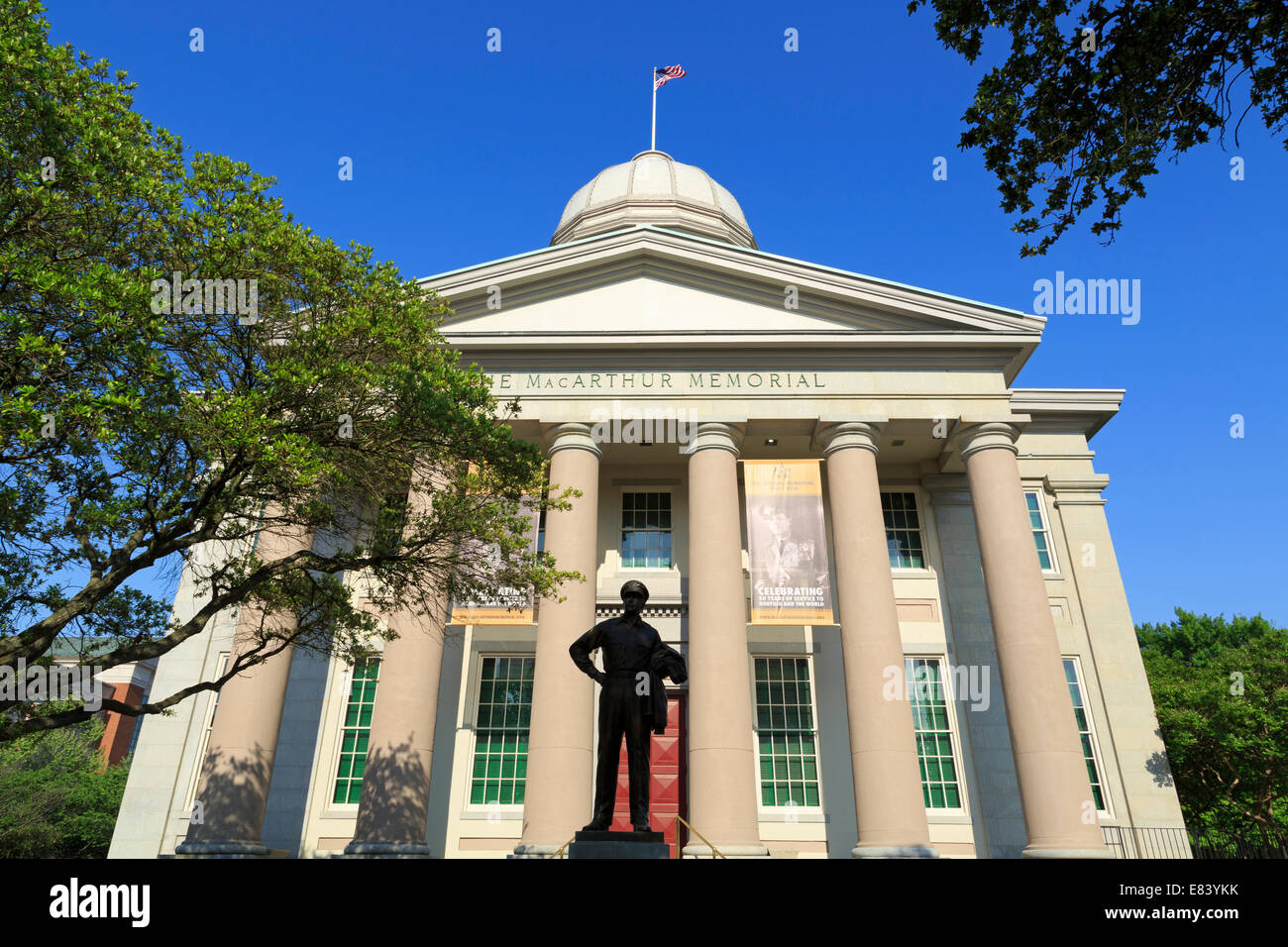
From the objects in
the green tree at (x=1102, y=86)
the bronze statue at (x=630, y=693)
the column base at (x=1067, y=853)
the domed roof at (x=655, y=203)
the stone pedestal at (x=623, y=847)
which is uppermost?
the domed roof at (x=655, y=203)

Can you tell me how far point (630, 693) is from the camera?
10.1m

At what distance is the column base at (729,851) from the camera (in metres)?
15.9

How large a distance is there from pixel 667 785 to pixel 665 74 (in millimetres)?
30196

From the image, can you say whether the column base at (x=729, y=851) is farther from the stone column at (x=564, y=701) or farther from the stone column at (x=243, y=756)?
the stone column at (x=243, y=756)

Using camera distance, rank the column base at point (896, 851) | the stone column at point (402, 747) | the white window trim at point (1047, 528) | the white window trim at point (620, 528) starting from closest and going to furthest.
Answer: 1. the column base at point (896, 851)
2. the stone column at point (402, 747)
3. the white window trim at point (620, 528)
4. the white window trim at point (1047, 528)

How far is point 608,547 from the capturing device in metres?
23.1

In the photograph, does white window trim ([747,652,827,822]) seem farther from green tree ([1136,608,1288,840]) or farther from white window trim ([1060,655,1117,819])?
green tree ([1136,608,1288,840])

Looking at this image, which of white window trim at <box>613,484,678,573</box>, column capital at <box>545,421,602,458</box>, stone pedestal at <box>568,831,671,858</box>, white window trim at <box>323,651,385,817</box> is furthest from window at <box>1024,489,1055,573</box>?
white window trim at <box>323,651,385,817</box>

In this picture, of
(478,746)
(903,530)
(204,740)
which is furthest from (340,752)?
(903,530)

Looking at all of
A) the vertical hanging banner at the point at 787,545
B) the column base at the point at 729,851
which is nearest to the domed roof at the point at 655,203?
the vertical hanging banner at the point at 787,545

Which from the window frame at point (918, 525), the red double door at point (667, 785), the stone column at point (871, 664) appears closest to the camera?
the stone column at point (871, 664)

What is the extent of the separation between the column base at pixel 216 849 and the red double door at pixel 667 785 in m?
8.18
